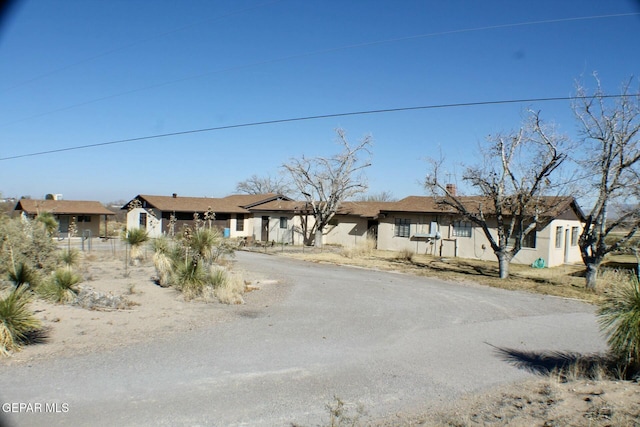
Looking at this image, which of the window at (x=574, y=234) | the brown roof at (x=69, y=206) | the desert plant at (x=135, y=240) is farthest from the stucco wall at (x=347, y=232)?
the brown roof at (x=69, y=206)

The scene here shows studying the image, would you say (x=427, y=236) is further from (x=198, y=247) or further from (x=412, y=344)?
(x=412, y=344)

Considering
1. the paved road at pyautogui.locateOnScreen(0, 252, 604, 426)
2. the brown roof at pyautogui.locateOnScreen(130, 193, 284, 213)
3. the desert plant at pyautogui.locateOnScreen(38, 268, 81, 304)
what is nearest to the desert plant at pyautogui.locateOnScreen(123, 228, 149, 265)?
the desert plant at pyautogui.locateOnScreen(38, 268, 81, 304)

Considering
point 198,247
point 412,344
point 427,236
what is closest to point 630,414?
point 412,344

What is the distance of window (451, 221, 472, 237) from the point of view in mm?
29422

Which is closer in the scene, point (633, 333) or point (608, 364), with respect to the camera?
point (633, 333)

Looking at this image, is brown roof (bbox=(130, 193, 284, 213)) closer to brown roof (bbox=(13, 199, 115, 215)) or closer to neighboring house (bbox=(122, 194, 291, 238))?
neighboring house (bbox=(122, 194, 291, 238))

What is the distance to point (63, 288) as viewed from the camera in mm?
11508

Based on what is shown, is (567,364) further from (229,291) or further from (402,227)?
(402,227)

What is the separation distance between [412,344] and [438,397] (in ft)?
9.28

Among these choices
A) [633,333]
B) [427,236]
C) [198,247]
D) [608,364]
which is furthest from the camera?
[427,236]

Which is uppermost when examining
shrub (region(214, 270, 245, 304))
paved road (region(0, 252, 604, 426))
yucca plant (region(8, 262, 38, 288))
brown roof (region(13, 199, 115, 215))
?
brown roof (region(13, 199, 115, 215))

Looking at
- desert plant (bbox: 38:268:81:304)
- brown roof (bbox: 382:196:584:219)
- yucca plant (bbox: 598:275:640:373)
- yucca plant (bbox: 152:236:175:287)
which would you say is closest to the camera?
yucca plant (bbox: 598:275:640:373)

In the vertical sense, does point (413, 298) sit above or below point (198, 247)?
below

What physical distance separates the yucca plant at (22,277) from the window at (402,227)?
24.9 meters
